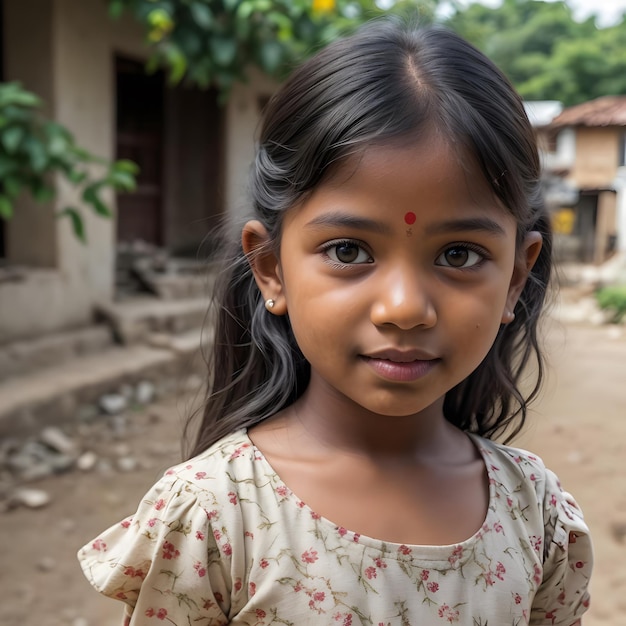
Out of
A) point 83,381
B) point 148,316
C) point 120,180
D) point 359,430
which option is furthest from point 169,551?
point 148,316

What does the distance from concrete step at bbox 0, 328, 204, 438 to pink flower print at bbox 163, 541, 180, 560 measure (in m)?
2.21

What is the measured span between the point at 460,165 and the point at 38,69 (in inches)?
174

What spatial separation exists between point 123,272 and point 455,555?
5464mm

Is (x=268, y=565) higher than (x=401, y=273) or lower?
lower

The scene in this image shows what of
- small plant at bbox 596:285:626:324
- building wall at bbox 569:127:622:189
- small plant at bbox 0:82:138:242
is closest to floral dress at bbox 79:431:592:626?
small plant at bbox 0:82:138:242

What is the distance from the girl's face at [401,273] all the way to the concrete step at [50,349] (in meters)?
3.61

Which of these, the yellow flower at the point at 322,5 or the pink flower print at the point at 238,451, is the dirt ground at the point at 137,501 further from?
the yellow flower at the point at 322,5

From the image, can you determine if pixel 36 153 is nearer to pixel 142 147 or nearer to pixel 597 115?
pixel 142 147

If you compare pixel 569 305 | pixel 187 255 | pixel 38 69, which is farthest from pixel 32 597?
pixel 569 305

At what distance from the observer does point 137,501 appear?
3438 millimetres

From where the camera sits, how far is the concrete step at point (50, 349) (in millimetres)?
4293

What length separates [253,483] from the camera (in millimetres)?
1094

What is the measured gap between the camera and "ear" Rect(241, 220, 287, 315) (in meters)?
1.17

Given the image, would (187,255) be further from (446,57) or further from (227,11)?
(446,57)
